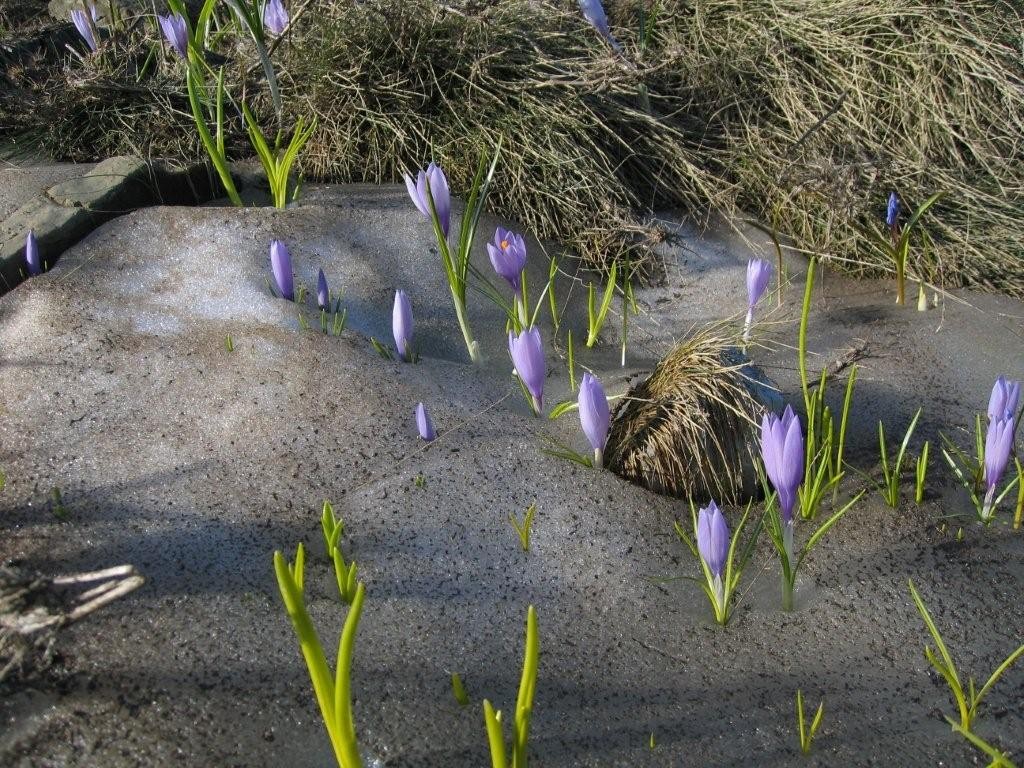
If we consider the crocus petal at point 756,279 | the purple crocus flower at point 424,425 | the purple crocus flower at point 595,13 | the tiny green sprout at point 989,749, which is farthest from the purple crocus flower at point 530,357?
the purple crocus flower at point 595,13

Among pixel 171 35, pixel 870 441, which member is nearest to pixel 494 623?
pixel 870 441

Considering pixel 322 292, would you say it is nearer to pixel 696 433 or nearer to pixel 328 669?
pixel 696 433

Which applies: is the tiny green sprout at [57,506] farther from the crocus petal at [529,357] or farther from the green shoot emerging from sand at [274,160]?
the green shoot emerging from sand at [274,160]

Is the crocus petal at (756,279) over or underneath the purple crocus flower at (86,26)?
underneath

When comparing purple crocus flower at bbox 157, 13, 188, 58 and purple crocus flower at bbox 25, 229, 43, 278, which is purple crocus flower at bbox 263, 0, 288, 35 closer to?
purple crocus flower at bbox 157, 13, 188, 58

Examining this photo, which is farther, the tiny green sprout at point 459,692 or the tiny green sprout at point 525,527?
the tiny green sprout at point 525,527

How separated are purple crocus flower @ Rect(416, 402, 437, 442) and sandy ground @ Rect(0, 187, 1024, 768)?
0.15 feet

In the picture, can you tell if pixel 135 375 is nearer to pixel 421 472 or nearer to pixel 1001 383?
pixel 421 472

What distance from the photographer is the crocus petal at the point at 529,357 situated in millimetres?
2004

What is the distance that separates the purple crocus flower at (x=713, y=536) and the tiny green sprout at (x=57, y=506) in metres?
1.14

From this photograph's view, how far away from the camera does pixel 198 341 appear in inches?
89.7

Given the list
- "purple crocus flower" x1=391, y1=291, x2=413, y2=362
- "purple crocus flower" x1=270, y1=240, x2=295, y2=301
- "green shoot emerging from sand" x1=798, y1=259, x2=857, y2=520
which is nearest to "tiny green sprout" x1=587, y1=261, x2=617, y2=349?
"purple crocus flower" x1=391, y1=291, x2=413, y2=362

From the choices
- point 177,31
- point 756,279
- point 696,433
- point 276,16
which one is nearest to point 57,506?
point 696,433

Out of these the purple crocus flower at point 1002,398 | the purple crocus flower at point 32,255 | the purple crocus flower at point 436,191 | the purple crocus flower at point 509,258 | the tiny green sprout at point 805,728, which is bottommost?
the tiny green sprout at point 805,728
